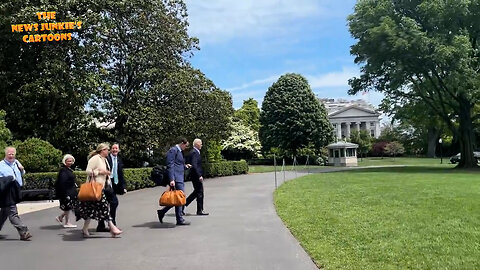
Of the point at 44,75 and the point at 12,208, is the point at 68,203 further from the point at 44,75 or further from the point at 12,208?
Result: the point at 44,75

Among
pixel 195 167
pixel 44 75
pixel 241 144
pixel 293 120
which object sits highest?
pixel 293 120

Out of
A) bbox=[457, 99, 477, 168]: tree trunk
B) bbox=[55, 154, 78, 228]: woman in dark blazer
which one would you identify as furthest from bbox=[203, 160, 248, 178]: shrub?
bbox=[55, 154, 78, 228]: woman in dark blazer

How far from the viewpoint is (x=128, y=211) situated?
13148 mm

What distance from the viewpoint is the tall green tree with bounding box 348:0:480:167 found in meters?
33.3

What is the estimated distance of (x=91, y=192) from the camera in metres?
8.32

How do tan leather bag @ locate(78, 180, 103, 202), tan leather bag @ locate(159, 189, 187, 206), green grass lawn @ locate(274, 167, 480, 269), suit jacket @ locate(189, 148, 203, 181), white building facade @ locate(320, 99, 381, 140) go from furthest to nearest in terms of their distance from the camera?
white building facade @ locate(320, 99, 381, 140) < suit jacket @ locate(189, 148, 203, 181) < tan leather bag @ locate(159, 189, 187, 206) < tan leather bag @ locate(78, 180, 103, 202) < green grass lawn @ locate(274, 167, 480, 269)

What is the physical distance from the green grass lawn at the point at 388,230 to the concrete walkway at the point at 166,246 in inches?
18.9

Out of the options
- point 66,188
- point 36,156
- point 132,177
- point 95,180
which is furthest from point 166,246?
point 132,177

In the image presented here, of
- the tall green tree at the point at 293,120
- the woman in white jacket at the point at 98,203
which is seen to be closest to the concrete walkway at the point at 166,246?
the woman in white jacket at the point at 98,203

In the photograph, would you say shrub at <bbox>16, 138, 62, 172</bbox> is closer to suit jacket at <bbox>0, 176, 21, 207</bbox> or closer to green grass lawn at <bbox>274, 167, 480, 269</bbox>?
green grass lawn at <bbox>274, 167, 480, 269</bbox>

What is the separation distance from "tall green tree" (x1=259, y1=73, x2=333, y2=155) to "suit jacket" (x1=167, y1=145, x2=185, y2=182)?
51.1 metres

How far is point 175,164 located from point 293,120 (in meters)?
52.0

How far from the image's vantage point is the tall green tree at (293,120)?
200 ft

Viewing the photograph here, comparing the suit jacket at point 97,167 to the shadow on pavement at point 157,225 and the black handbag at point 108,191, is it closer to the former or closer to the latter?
the black handbag at point 108,191
